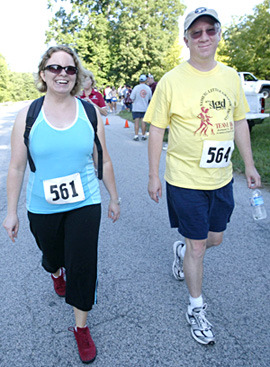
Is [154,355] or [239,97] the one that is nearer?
[154,355]

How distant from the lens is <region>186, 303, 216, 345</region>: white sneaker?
2.32 meters

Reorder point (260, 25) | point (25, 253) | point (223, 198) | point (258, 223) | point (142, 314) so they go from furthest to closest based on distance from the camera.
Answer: point (260, 25) < point (258, 223) < point (25, 253) < point (142, 314) < point (223, 198)

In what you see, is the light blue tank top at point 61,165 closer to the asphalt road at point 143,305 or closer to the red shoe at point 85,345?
the red shoe at point 85,345

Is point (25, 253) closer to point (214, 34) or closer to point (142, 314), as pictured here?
point (142, 314)

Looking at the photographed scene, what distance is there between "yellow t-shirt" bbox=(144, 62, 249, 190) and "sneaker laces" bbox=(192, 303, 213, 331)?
897 millimetres

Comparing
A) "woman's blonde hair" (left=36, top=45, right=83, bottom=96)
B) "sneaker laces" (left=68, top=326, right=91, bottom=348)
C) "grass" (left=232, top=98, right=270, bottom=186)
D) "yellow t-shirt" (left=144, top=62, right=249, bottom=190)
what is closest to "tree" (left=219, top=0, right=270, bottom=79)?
"grass" (left=232, top=98, right=270, bottom=186)

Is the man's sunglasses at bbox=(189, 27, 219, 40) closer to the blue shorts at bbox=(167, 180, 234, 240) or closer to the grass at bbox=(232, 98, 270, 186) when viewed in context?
the blue shorts at bbox=(167, 180, 234, 240)

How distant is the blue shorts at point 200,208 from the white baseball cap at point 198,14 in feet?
3.74

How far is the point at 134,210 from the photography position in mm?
5000

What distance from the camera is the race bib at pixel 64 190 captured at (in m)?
2.17

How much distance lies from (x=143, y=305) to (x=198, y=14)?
2.23 meters

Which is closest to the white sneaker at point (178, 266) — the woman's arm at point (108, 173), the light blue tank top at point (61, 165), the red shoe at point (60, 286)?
the woman's arm at point (108, 173)

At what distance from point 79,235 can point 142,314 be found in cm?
94

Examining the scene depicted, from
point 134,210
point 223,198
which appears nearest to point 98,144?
point 223,198
